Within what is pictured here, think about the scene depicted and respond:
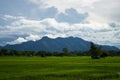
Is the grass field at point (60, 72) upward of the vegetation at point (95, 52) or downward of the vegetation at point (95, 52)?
downward

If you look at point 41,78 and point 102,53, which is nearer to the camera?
point 41,78

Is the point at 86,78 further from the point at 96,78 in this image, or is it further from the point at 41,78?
the point at 41,78

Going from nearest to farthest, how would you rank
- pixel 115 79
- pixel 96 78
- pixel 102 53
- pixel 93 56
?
pixel 115 79 → pixel 96 78 → pixel 93 56 → pixel 102 53

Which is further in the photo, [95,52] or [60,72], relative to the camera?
[95,52]

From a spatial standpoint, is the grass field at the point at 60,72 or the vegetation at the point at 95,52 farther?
the vegetation at the point at 95,52

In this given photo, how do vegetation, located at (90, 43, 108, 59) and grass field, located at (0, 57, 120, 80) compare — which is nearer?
grass field, located at (0, 57, 120, 80)

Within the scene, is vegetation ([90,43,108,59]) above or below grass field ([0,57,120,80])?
above

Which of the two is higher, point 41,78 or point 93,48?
point 93,48

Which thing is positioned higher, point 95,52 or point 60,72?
point 95,52

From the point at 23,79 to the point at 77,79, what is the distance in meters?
10.5

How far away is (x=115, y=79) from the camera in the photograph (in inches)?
1832

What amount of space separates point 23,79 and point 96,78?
14614 millimetres

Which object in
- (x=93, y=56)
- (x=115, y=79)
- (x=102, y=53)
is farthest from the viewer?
(x=102, y=53)

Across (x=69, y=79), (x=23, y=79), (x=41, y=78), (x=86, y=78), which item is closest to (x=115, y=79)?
(x=86, y=78)
